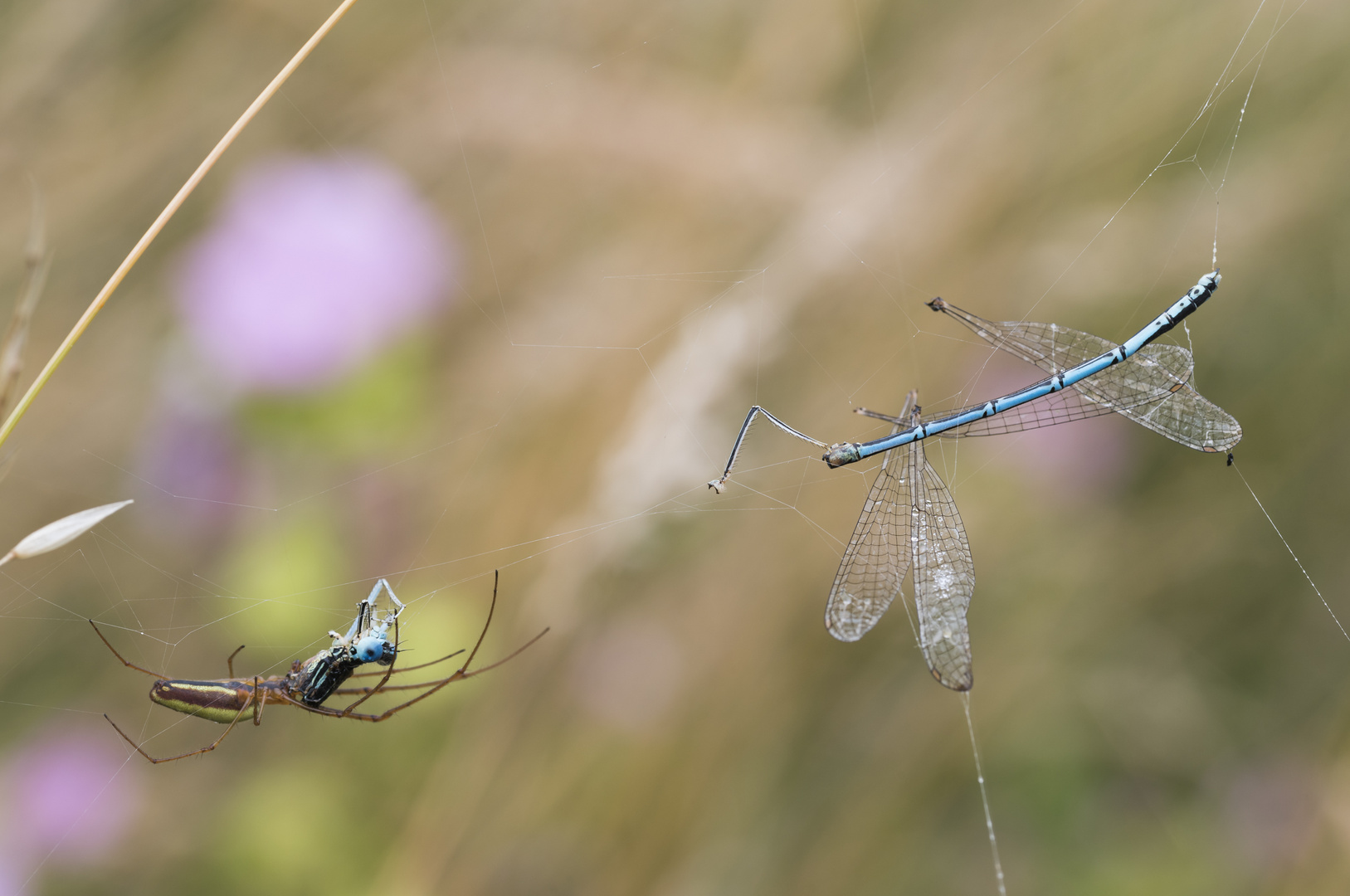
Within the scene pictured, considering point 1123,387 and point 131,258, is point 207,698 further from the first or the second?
point 1123,387

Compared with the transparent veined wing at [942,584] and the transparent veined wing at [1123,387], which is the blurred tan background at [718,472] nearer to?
the transparent veined wing at [1123,387]

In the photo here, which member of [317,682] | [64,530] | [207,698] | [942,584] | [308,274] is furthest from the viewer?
[308,274]

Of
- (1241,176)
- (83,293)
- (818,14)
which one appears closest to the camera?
(1241,176)

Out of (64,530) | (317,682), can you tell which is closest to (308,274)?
(317,682)

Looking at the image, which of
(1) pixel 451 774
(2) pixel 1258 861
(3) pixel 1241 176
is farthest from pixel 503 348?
(2) pixel 1258 861

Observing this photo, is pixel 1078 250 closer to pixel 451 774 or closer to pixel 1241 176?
pixel 1241 176

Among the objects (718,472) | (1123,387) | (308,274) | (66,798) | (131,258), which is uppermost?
(131,258)
